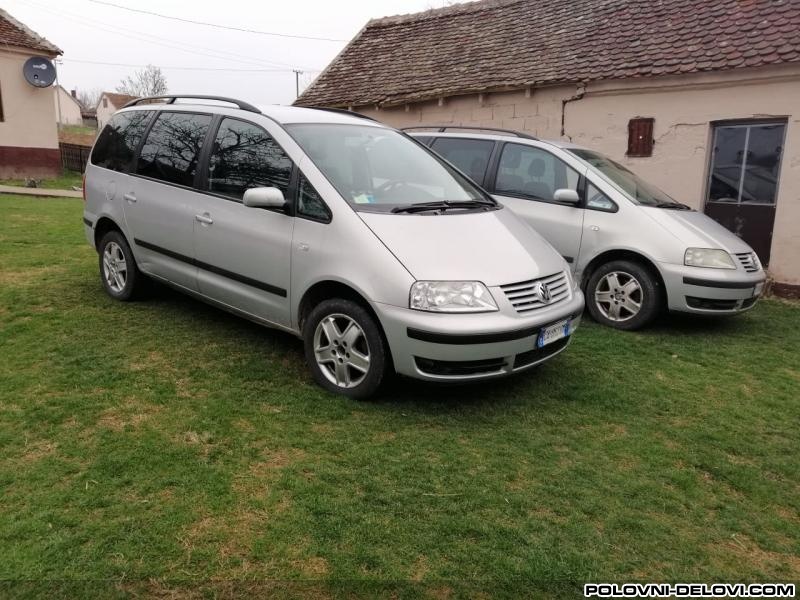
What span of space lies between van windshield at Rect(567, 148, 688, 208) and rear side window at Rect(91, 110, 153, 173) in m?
4.19

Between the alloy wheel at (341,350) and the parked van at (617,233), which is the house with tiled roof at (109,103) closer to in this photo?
the parked van at (617,233)

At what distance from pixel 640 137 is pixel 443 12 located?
6865mm

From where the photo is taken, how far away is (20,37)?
62.8 ft

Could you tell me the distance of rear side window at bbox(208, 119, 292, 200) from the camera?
436cm

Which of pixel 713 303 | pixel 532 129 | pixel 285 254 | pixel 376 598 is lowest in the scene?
pixel 376 598

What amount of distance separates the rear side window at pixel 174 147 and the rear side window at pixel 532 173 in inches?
124

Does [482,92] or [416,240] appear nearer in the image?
[416,240]

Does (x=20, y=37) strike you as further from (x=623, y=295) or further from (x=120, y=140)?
(x=623, y=295)

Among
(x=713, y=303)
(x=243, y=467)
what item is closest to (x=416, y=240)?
(x=243, y=467)

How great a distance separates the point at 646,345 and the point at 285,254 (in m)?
3.30

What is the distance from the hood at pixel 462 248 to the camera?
12.3ft

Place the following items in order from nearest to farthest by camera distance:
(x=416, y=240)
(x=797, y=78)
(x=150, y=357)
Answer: (x=416, y=240) < (x=150, y=357) < (x=797, y=78)

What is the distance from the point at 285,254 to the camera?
4207mm

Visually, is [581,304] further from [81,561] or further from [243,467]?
[81,561]
